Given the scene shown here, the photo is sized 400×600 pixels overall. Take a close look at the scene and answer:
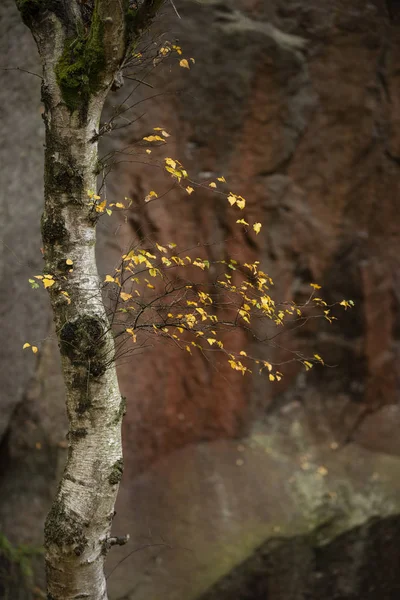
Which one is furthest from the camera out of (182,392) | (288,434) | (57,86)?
(288,434)

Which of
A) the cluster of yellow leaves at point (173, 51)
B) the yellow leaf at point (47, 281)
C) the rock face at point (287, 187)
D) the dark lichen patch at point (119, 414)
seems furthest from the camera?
the rock face at point (287, 187)

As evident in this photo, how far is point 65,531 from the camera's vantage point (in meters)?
3.06

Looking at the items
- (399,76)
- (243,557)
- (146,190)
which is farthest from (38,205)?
(399,76)

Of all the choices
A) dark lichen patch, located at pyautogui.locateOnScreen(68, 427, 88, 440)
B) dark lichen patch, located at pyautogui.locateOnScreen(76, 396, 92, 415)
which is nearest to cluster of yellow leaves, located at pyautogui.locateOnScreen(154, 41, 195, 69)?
dark lichen patch, located at pyautogui.locateOnScreen(76, 396, 92, 415)

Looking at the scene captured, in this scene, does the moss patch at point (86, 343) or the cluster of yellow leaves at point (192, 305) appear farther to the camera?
the cluster of yellow leaves at point (192, 305)

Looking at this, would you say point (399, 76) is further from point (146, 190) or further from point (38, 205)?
point (38, 205)

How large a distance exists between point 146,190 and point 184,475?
2801 millimetres

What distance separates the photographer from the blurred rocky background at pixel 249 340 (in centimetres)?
561

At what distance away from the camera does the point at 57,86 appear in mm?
3053

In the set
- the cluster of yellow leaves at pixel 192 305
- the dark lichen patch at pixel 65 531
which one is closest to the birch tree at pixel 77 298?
the dark lichen patch at pixel 65 531

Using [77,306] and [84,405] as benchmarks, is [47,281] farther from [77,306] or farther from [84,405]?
[84,405]

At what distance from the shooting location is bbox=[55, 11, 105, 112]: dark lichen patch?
9.69ft

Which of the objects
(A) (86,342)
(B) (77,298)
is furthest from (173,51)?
(A) (86,342)

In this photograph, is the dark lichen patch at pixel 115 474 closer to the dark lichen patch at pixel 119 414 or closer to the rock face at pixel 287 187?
the dark lichen patch at pixel 119 414
